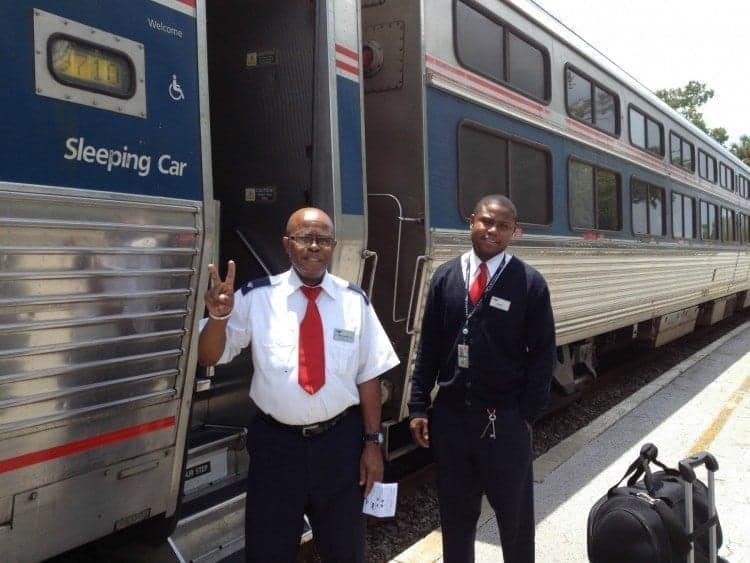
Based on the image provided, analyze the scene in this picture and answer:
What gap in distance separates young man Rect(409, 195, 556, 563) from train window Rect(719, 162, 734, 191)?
11255 millimetres

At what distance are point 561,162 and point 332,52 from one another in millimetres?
2991

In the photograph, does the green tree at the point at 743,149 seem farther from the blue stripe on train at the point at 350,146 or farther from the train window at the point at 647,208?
the blue stripe on train at the point at 350,146

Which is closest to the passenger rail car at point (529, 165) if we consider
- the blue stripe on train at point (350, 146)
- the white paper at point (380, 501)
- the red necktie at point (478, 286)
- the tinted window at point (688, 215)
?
the tinted window at point (688, 215)

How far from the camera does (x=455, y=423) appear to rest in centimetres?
279

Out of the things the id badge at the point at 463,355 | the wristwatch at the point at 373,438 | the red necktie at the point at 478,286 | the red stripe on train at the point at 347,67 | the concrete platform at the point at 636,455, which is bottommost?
the concrete platform at the point at 636,455

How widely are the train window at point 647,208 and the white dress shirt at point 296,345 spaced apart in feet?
19.1

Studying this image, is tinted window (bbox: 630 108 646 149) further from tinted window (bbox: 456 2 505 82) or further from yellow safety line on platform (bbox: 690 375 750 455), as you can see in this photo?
tinted window (bbox: 456 2 505 82)

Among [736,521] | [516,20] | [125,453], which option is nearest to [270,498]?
[125,453]

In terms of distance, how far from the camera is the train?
2.21 m

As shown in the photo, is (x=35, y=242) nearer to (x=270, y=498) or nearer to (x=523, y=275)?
(x=270, y=498)

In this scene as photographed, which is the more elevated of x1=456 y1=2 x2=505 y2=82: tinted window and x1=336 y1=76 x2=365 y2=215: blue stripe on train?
x1=456 y1=2 x2=505 y2=82: tinted window

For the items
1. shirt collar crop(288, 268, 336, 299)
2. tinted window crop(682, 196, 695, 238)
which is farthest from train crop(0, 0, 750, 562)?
tinted window crop(682, 196, 695, 238)

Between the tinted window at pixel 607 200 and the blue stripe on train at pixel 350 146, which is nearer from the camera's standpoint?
the blue stripe on train at pixel 350 146

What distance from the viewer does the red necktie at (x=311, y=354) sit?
7.68 feet
